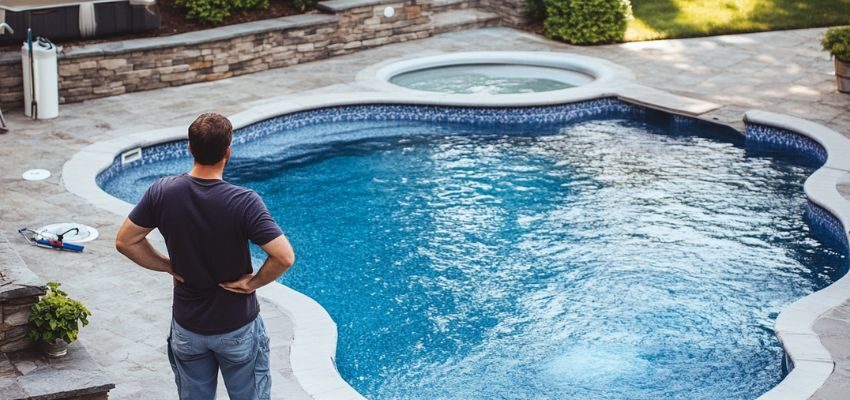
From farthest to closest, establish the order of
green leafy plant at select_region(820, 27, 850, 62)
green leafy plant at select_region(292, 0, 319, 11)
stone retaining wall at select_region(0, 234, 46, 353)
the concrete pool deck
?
1. green leafy plant at select_region(292, 0, 319, 11)
2. green leafy plant at select_region(820, 27, 850, 62)
3. the concrete pool deck
4. stone retaining wall at select_region(0, 234, 46, 353)

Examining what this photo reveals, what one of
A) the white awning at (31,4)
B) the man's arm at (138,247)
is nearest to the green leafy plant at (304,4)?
the white awning at (31,4)

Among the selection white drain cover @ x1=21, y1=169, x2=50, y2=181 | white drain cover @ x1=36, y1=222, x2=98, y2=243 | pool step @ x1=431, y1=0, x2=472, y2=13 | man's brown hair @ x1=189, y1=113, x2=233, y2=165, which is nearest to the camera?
man's brown hair @ x1=189, y1=113, x2=233, y2=165

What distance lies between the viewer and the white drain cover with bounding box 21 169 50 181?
1012cm

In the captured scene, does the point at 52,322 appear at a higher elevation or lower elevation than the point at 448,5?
lower

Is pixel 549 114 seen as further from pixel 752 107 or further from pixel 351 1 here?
pixel 351 1

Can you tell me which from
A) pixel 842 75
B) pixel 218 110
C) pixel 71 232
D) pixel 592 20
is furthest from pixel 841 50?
pixel 71 232

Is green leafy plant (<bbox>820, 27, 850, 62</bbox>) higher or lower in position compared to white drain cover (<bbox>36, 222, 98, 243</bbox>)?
higher

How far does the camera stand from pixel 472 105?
13281mm

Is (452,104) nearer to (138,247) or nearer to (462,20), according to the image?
(462,20)

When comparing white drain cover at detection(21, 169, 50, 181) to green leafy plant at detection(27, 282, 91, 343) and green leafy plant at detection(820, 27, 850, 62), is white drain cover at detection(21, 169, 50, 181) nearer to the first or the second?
green leafy plant at detection(27, 282, 91, 343)

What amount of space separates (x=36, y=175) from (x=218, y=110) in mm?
2813

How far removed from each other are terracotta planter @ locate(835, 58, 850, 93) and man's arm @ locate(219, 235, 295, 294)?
1062 centimetres

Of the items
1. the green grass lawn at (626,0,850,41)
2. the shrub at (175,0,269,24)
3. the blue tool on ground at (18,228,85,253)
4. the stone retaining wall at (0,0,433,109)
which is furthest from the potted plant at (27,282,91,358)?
the green grass lawn at (626,0,850,41)

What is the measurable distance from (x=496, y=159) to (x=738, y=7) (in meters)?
6.98
